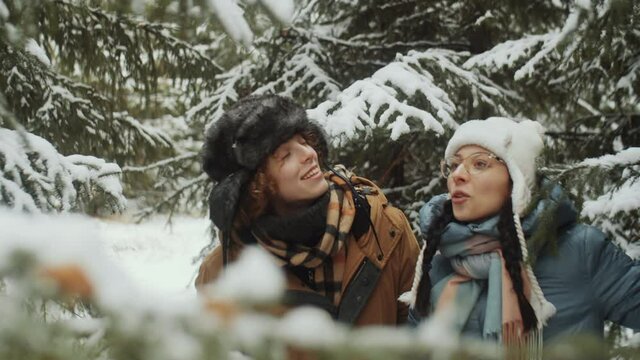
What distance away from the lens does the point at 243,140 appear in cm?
258

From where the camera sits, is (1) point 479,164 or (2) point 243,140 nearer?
(1) point 479,164

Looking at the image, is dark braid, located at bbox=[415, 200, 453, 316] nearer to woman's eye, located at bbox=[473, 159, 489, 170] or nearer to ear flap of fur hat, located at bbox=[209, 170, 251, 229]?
woman's eye, located at bbox=[473, 159, 489, 170]

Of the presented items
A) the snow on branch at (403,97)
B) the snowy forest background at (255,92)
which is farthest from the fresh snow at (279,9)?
the snow on branch at (403,97)

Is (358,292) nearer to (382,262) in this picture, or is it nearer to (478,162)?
(382,262)

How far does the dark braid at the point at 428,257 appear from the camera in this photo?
2.13 metres

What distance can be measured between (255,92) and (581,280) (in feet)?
9.78

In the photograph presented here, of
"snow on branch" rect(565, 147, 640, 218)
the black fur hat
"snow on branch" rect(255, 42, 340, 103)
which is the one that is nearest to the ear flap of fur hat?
the black fur hat

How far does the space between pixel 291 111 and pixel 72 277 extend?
6.82ft

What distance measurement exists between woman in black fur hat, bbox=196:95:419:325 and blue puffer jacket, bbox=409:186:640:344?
0.59m

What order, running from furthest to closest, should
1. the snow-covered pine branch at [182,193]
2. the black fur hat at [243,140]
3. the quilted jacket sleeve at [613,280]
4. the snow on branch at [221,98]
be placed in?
the snow-covered pine branch at [182,193], the snow on branch at [221,98], the black fur hat at [243,140], the quilted jacket sleeve at [613,280]

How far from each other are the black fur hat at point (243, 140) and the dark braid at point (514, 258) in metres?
0.98

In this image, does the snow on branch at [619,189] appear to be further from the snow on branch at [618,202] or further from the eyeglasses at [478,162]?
the eyeglasses at [478,162]

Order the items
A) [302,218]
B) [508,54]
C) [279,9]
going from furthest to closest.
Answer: [508,54] → [302,218] → [279,9]

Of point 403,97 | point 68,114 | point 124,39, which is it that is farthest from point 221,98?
point 403,97
